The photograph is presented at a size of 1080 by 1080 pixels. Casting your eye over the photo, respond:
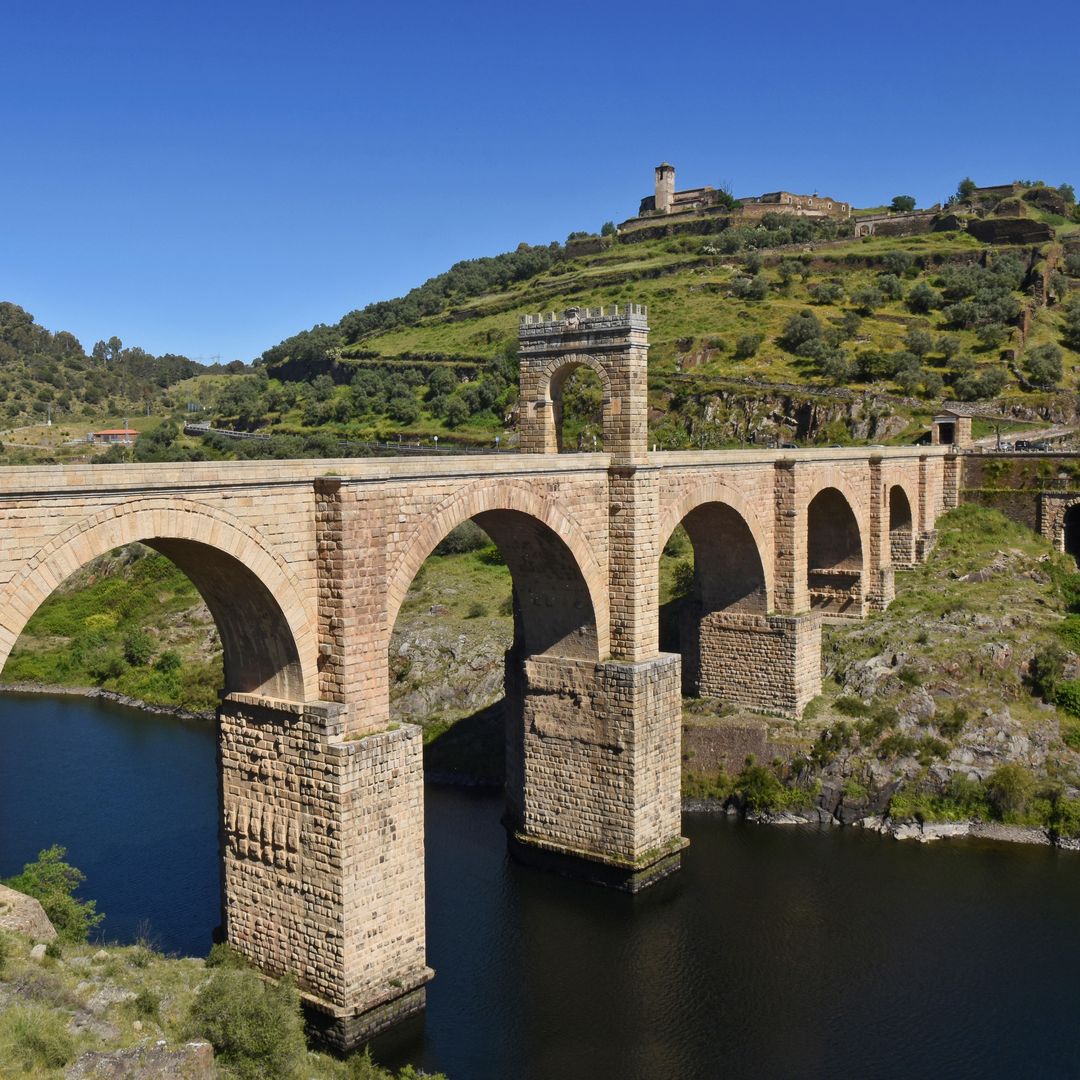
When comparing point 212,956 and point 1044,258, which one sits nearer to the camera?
point 212,956

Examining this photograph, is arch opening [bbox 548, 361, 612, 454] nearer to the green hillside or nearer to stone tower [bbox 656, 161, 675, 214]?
the green hillside

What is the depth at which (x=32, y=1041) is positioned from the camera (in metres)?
11.0

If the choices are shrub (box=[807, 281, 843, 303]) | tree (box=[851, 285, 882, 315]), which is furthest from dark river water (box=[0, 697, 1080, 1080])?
shrub (box=[807, 281, 843, 303])

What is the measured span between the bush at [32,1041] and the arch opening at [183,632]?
4.03 meters

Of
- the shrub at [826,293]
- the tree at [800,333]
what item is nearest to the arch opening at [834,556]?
the tree at [800,333]

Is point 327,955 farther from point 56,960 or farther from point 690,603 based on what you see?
point 690,603

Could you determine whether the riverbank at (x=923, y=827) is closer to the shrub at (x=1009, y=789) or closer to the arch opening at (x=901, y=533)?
the shrub at (x=1009, y=789)

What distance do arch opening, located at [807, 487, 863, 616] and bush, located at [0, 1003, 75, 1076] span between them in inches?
988

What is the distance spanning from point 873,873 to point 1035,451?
23015 mm

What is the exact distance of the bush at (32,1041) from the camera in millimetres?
10719

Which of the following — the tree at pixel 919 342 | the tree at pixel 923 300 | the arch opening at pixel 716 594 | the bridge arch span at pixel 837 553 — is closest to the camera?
the arch opening at pixel 716 594

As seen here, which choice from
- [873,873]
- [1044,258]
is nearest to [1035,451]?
[873,873]

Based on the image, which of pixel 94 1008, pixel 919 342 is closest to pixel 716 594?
pixel 94 1008

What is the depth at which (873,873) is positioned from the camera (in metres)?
22.3
